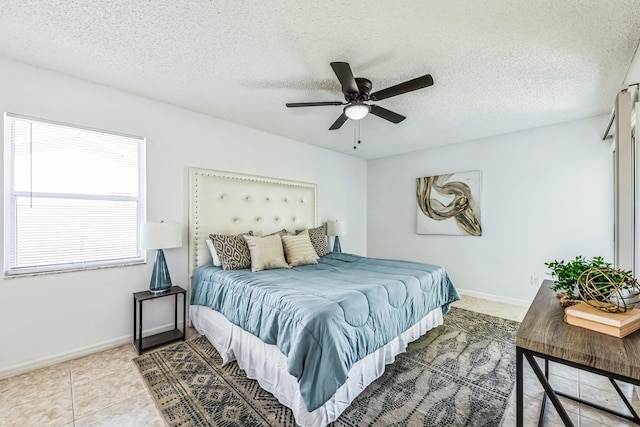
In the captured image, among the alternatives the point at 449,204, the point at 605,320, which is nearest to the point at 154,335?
the point at 605,320

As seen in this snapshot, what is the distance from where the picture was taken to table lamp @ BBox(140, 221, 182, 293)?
2484 mm

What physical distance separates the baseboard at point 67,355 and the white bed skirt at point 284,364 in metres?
0.72

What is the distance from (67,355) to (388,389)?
268cm

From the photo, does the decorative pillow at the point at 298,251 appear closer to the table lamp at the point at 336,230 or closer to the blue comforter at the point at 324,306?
the blue comforter at the point at 324,306

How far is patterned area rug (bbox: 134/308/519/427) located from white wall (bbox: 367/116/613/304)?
1561 millimetres

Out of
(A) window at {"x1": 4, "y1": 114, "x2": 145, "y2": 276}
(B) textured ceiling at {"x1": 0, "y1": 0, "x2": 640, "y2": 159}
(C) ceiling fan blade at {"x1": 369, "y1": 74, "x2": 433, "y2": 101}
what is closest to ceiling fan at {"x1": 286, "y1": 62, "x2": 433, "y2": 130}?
(C) ceiling fan blade at {"x1": 369, "y1": 74, "x2": 433, "y2": 101}

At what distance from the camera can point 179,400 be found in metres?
1.82

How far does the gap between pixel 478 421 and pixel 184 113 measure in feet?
12.1

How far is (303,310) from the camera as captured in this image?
167 cm

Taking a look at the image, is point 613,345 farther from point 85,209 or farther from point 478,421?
point 85,209

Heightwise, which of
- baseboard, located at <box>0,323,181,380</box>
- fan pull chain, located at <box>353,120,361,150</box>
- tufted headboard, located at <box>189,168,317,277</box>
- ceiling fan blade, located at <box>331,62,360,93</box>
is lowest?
baseboard, located at <box>0,323,181,380</box>

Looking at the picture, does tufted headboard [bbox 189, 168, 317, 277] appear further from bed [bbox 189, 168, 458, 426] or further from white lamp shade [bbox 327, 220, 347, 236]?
white lamp shade [bbox 327, 220, 347, 236]

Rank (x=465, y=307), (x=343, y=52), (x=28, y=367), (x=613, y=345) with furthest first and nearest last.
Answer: (x=465, y=307), (x=28, y=367), (x=343, y=52), (x=613, y=345)

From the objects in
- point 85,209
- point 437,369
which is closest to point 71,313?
point 85,209
